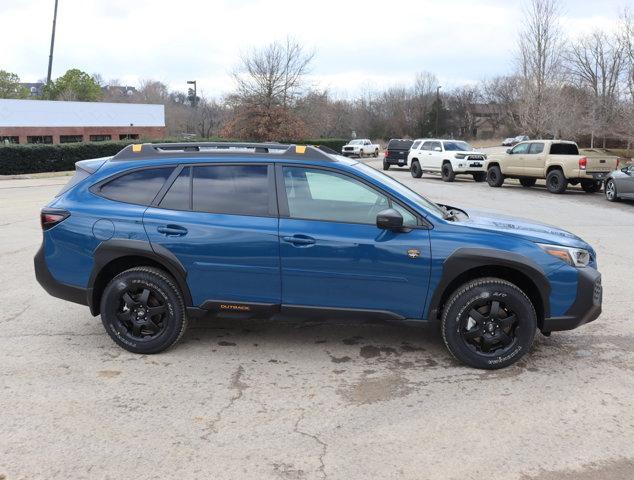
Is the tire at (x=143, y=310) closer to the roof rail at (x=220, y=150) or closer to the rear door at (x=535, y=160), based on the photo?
the roof rail at (x=220, y=150)

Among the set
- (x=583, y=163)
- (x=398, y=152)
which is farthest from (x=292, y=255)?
(x=398, y=152)

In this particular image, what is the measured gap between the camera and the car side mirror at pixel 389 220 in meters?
4.38

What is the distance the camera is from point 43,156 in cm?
2931

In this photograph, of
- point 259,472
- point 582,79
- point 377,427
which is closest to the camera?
point 259,472

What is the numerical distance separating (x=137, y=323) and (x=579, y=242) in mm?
3592

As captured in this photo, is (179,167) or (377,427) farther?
(179,167)

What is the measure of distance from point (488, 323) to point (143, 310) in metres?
2.70

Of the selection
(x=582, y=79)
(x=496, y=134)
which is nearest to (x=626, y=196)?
(x=582, y=79)

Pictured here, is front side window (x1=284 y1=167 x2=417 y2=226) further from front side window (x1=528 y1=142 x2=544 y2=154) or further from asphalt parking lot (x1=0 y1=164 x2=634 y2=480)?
front side window (x1=528 y1=142 x2=544 y2=154)

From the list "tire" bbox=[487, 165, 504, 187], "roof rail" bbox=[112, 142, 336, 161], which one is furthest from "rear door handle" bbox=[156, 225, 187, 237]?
"tire" bbox=[487, 165, 504, 187]

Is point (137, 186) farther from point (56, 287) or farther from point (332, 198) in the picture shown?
point (332, 198)

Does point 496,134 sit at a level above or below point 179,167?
above

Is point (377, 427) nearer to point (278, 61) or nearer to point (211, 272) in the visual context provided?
point (211, 272)

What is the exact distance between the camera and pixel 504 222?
502 centimetres
